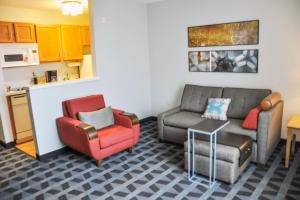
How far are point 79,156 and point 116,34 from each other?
89.8 inches

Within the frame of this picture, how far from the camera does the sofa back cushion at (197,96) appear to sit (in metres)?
4.14

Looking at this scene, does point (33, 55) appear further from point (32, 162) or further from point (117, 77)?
point (32, 162)

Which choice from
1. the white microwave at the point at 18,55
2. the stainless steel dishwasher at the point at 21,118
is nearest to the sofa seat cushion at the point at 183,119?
the stainless steel dishwasher at the point at 21,118

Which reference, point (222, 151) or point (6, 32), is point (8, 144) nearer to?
point (6, 32)

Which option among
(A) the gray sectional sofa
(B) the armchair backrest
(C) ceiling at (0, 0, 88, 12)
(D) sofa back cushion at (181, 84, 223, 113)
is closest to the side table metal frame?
(A) the gray sectional sofa

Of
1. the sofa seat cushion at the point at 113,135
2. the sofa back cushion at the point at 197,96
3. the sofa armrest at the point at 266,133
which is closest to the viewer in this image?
the sofa armrest at the point at 266,133

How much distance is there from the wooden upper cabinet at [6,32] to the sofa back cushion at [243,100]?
415 centimetres

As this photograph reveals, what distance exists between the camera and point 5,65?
4.65m

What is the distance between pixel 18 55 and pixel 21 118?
1.30 metres

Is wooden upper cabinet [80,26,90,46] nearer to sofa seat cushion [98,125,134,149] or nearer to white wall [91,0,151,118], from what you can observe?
white wall [91,0,151,118]

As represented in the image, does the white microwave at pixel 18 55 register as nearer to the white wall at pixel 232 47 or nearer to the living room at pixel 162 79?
the living room at pixel 162 79

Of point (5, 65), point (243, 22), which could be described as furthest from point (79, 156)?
point (243, 22)

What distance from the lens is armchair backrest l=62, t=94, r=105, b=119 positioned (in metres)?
3.71

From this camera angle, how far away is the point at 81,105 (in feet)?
12.4
